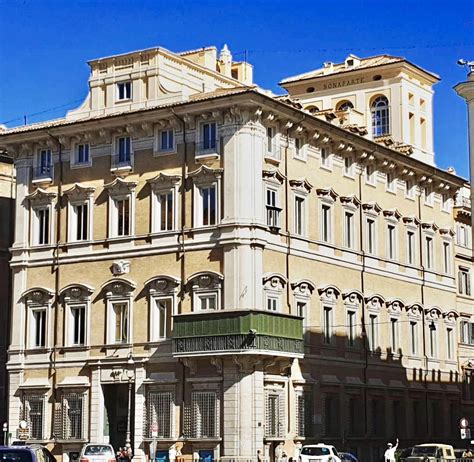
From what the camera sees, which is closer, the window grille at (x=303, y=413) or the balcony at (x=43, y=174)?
the window grille at (x=303, y=413)

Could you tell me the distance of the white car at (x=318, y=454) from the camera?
48625 millimetres

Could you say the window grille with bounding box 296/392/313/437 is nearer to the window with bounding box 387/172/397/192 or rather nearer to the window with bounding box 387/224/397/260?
the window with bounding box 387/224/397/260

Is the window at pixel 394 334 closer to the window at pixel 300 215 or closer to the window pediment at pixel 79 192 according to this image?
the window at pixel 300 215

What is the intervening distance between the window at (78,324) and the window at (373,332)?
15761mm

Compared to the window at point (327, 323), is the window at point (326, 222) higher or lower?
higher

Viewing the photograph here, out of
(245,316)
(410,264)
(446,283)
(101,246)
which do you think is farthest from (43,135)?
(446,283)

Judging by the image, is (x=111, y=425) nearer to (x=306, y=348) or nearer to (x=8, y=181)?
(x=306, y=348)

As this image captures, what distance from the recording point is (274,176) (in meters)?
55.8

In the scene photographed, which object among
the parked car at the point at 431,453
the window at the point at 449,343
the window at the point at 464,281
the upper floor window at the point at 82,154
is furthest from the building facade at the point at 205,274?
the window at the point at 464,281

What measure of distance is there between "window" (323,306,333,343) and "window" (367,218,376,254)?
5.84 metres

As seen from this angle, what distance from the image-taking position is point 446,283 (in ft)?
239

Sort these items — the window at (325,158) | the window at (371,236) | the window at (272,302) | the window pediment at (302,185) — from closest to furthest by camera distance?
the window at (272,302) < the window pediment at (302,185) < the window at (325,158) < the window at (371,236)

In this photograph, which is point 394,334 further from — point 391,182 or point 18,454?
point 18,454

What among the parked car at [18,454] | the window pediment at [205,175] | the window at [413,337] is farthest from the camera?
the window at [413,337]
